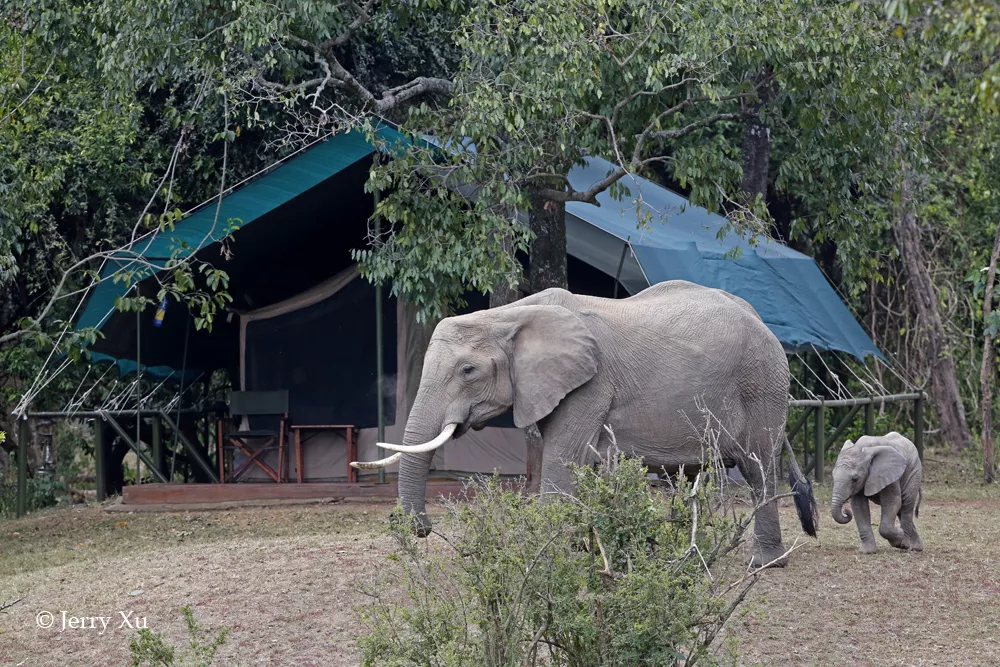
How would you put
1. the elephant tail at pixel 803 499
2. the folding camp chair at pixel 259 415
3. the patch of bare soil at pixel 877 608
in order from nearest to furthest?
the patch of bare soil at pixel 877 608 → the elephant tail at pixel 803 499 → the folding camp chair at pixel 259 415

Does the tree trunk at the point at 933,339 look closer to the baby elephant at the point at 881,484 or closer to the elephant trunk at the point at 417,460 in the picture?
the baby elephant at the point at 881,484

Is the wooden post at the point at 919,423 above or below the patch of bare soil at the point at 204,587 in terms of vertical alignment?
above

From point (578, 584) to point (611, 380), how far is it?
10.1ft

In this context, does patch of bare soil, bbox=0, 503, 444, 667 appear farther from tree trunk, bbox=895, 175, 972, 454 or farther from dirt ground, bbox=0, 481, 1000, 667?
tree trunk, bbox=895, 175, 972, 454

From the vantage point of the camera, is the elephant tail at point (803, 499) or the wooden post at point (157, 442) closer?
the elephant tail at point (803, 499)

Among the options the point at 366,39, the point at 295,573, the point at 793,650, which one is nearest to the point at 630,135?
the point at 366,39

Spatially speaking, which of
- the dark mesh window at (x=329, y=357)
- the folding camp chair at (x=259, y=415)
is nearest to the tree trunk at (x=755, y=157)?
the dark mesh window at (x=329, y=357)

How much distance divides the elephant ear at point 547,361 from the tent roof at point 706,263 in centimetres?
498

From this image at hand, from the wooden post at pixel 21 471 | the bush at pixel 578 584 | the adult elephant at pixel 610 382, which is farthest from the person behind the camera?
the wooden post at pixel 21 471

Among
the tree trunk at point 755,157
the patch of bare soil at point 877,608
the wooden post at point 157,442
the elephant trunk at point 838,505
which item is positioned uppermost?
the tree trunk at point 755,157

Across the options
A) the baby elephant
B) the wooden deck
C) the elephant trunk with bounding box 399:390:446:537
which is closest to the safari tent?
the wooden deck

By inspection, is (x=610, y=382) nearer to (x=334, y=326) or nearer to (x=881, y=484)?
(x=881, y=484)

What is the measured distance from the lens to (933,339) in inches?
703

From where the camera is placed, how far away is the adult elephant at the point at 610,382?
804 centimetres
